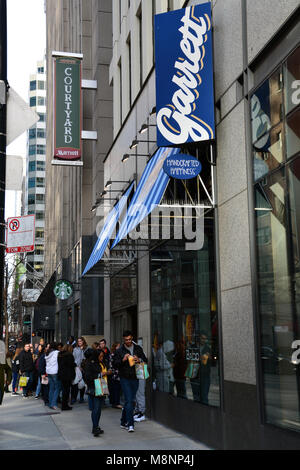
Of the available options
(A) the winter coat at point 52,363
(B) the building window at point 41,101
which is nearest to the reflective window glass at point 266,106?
(A) the winter coat at point 52,363

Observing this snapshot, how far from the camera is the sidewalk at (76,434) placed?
962cm

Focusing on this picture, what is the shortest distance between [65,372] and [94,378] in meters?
4.69

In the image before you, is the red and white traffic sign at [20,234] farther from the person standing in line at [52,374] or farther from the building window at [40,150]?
the building window at [40,150]

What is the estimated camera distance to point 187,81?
9.50 metres

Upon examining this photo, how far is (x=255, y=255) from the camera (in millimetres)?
7891

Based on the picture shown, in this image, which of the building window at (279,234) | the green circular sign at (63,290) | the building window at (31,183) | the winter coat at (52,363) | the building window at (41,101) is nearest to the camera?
the building window at (279,234)

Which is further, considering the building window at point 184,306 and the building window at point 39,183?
the building window at point 39,183

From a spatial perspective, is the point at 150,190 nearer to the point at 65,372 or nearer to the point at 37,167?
the point at 65,372

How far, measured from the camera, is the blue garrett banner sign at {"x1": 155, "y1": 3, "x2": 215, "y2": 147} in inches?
368

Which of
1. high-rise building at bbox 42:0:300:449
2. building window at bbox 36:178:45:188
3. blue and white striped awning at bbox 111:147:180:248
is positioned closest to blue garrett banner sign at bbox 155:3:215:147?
high-rise building at bbox 42:0:300:449

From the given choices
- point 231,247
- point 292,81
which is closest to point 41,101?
point 231,247

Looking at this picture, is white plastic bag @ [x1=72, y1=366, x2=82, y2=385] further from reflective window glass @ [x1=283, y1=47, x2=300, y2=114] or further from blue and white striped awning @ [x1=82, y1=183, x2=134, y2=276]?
reflective window glass @ [x1=283, y1=47, x2=300, y2=114]

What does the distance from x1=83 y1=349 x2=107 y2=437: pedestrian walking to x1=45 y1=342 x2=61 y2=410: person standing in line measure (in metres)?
4.52
